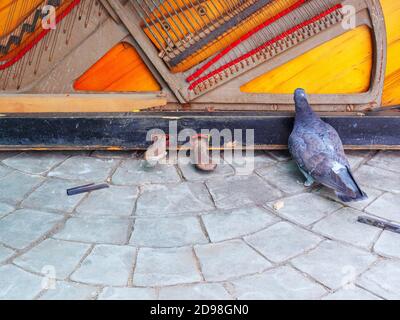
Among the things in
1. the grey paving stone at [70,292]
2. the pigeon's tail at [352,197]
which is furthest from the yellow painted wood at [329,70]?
the grey paving stone at [70,292]

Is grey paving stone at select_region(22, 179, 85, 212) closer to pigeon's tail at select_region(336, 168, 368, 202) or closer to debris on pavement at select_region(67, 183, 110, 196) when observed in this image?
debris on pavement at select_region(67, 183, 110, 196)

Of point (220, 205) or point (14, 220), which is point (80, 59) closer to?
point (14, 220)

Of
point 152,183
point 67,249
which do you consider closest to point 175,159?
point 152,183

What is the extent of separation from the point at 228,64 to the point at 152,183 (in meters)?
1.03

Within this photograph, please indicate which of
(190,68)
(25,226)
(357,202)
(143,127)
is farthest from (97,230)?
(357,202)

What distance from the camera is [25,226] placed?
2779mm

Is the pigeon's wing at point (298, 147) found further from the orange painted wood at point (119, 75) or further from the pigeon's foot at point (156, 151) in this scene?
the orange painted wood at point (119, 75)

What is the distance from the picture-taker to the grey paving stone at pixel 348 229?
2.66 meters

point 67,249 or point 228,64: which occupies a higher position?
point 228,64

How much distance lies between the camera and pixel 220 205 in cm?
301

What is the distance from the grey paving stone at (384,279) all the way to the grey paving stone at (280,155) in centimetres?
128

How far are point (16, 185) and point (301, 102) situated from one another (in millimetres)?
2036

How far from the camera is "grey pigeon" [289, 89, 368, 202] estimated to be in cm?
287

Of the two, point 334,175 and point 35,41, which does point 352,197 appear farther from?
point 35,41
